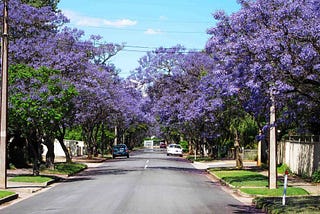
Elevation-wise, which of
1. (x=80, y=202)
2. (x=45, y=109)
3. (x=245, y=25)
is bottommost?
(x=80, y=202)

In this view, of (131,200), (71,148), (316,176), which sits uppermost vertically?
(71,148)

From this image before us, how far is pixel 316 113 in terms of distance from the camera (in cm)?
1812

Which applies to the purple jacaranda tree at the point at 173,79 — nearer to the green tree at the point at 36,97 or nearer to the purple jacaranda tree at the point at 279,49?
the green tree at the point at 36,97

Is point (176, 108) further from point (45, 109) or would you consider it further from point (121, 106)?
point (121, 106)

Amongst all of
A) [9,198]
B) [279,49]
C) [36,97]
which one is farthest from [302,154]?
[9,198]

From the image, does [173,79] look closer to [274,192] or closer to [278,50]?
[274,192]

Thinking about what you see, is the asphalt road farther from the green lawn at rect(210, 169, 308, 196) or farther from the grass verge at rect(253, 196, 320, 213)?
the green lawn at rect(210, 169, 308, 196)

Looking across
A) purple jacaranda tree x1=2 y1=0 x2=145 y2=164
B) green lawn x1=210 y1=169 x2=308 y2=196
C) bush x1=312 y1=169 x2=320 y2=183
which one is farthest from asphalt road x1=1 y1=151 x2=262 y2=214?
purple jacaranda tree x1=2 y1=0 x2=145 y2=164

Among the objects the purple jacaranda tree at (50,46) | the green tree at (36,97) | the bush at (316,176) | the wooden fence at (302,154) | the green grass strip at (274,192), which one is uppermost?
the purple jacaranda tree at (50,46)

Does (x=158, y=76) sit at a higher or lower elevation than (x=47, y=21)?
lower

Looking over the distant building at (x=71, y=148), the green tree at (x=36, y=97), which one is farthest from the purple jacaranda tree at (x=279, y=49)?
the distant building at (x=71, y=148)

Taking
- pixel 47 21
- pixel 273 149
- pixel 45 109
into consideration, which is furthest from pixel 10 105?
pixel 273 149

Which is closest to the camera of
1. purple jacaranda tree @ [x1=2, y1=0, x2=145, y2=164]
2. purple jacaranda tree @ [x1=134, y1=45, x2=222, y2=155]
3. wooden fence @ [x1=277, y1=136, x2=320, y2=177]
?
wooden fence @ [x1=277, y1=136, x2=320, y2=177]

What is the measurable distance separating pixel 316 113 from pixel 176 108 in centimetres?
2016
